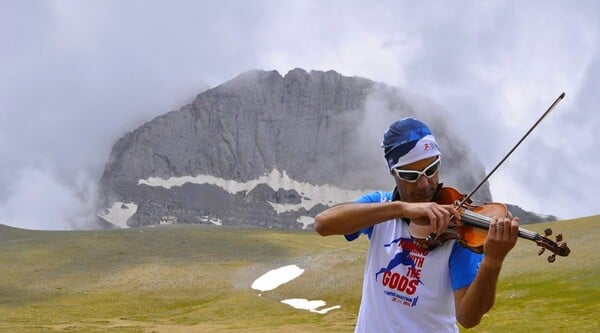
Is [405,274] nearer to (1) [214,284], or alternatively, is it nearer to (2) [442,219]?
(2) [442,219]

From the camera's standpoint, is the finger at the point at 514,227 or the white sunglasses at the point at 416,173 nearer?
the finger at the point at 514,227

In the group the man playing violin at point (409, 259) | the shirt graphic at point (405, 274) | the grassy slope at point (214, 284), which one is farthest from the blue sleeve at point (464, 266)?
the grassy slope at point (214, 284)

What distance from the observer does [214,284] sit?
70.4 meters

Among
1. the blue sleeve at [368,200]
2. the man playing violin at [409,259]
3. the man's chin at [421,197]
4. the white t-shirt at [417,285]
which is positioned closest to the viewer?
the man playing violin at [409,259]

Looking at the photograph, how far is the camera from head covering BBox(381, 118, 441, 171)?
514cm

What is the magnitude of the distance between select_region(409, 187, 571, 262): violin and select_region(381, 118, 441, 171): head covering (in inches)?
17.8

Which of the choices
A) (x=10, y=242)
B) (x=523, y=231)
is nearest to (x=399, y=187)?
(x=523, y=231)

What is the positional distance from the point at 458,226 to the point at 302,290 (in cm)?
5935

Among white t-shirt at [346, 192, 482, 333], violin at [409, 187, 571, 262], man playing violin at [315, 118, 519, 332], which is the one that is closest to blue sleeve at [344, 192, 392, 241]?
man playing violin at [315, 118, 519, 332]

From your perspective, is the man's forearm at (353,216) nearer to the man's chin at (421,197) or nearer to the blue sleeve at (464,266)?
the man's chin at (421,197)

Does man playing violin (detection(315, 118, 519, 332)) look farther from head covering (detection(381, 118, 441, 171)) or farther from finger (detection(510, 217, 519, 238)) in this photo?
finger (detection(510, 217, 519, 238))

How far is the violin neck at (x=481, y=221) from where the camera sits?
4.62 meters

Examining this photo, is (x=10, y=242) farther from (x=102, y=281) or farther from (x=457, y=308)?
(x=457, y=308)

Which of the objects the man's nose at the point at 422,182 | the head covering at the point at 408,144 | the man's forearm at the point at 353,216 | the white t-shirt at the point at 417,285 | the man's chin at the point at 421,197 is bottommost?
the white t-shirt at the point at 417,285
